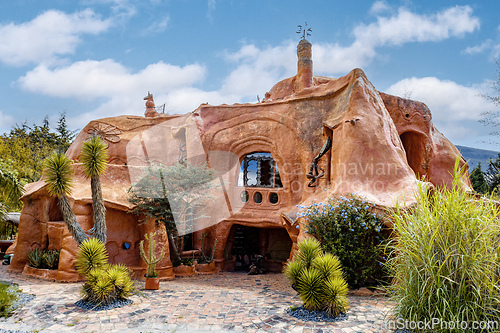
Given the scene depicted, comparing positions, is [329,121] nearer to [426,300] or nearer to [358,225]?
[358,225]

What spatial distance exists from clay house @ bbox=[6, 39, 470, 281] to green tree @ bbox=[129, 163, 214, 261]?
0.51 metres

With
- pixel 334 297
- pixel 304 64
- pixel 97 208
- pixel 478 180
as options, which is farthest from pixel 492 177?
pixel 97 208

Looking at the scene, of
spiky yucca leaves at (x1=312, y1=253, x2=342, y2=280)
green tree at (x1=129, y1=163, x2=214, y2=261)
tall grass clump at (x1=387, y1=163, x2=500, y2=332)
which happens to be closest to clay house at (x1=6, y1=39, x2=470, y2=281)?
green tree at (x1=129, y1=163, x2=214, y2=261)

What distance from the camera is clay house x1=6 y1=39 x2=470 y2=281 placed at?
1160 cm

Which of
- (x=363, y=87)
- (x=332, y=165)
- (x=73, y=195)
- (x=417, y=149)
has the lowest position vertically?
(x=73, y=195)

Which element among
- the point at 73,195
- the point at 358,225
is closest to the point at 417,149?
the point at 358,225

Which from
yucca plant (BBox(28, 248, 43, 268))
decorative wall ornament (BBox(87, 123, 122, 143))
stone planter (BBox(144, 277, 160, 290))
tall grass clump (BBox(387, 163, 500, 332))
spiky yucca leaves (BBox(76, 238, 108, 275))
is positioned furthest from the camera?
decorative wall ornament (BBox(87, 123, 122, 143))

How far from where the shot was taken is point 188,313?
816 cm

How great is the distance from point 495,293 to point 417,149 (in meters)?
13.5

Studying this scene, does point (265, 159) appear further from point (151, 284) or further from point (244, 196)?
point (151, 284)

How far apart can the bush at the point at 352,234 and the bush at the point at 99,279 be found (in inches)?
192

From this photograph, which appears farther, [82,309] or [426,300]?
[82,309]

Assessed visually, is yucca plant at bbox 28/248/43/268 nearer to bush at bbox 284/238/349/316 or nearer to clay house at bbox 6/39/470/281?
clay house at bbox 6/39/470/281

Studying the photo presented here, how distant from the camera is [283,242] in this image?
658 inches
